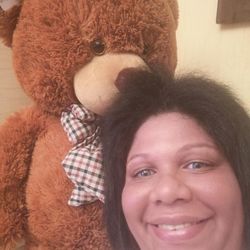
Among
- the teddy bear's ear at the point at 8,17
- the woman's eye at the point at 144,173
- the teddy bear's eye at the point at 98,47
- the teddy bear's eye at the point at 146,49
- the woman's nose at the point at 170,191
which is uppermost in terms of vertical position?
the teddy bear's ear at the point at 8,17

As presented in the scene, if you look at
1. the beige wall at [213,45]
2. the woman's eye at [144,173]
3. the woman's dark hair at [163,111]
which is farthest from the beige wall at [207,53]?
the woman's eye at [144,173]

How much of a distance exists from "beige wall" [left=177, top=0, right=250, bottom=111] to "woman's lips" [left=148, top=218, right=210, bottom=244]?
39 centimetres

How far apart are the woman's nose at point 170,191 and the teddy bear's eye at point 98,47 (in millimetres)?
223

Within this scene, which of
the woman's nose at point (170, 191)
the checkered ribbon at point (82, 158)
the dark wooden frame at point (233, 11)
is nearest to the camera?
the woman's nose at point (170, 191)

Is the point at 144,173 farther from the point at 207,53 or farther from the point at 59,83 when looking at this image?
the point at 207,53

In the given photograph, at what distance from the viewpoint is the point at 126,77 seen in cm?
67

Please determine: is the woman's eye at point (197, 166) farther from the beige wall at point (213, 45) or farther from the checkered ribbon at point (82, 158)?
the beige wall at point (213, 45)

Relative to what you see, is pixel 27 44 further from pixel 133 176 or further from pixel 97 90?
pixel 133 176

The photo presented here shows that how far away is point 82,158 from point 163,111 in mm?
155

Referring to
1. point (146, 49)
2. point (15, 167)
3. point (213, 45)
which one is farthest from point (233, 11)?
point (15, 167)

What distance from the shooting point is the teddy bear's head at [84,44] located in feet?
2.19

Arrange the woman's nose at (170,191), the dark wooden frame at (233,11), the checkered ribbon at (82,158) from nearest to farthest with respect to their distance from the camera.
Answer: the woman's nose at (170,191) < the checkered ribbon at (82,158) < the dark wooden frame at (233,11)

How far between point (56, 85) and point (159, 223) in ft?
0.91

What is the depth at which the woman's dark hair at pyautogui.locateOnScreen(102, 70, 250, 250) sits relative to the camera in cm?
66
